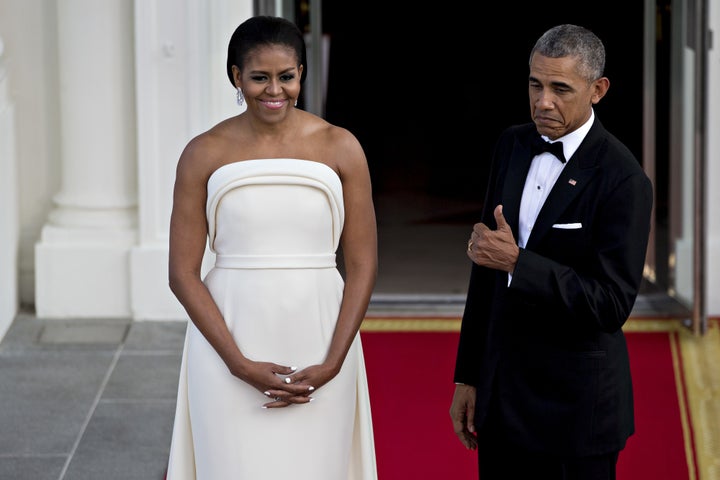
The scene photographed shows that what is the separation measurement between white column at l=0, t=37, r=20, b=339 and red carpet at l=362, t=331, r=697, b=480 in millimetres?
1842

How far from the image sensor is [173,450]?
10.5ft

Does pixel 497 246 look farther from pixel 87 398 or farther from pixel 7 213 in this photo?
pixel 7 213

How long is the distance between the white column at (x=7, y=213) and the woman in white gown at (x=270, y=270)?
3.86 m

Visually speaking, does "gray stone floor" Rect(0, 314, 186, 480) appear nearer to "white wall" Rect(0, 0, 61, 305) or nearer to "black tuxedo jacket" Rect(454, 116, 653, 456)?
"white wall" Rect(0, 0, 61, 305)

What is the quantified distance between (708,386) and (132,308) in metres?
2.93

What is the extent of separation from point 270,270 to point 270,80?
0.43m

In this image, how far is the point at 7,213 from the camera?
6.84 metres

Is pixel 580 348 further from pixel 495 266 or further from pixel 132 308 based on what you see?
pixel 132 308

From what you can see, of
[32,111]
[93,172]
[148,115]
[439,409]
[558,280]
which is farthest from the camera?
[32,111]

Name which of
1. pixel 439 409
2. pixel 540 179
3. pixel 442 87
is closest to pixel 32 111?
pixel 439 409

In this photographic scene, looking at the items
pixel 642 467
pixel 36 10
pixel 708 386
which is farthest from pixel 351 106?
pixel 642 467

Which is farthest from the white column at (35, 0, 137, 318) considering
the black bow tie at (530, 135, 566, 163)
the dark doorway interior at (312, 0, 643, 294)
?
the black bow tie at (530, 135, 566, 163)

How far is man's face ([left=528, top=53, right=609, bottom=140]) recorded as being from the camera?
2.84 m

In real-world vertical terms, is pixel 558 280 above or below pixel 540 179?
below
